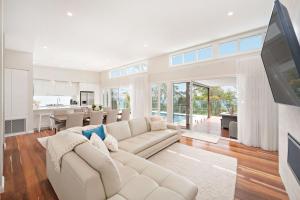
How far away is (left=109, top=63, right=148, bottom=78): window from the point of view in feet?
23.1

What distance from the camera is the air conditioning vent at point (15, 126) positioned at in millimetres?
5031

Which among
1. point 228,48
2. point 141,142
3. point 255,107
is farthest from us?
point 228,48

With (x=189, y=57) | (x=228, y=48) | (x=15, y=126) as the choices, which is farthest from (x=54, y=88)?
(x=228, y=48)

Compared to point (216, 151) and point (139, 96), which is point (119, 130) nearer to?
point (216, 151)

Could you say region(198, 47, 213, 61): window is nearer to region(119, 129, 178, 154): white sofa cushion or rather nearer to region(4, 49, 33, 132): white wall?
region(119, 129, 178, 154): white sofa cushion

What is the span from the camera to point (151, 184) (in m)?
1.55

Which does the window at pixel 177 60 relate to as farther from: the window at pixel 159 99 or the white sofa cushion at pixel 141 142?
the white sofa cushion at pixel 141 142

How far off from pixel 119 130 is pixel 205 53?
3892 millimetres

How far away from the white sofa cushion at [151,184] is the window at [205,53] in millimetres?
4251

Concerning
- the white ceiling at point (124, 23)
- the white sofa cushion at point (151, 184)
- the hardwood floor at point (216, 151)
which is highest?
the white ceiling at point (124, 23)

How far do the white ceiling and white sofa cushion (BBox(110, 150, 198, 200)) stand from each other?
9.48ft

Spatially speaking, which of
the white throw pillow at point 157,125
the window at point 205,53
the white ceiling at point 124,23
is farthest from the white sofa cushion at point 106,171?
Answer: the window at point 205,53

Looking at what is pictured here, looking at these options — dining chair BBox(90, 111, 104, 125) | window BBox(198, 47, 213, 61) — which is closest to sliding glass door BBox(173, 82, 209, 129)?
window BBox(198, 47, 213, 61)

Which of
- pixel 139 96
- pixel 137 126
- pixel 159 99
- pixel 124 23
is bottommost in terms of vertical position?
pixel 137 126
